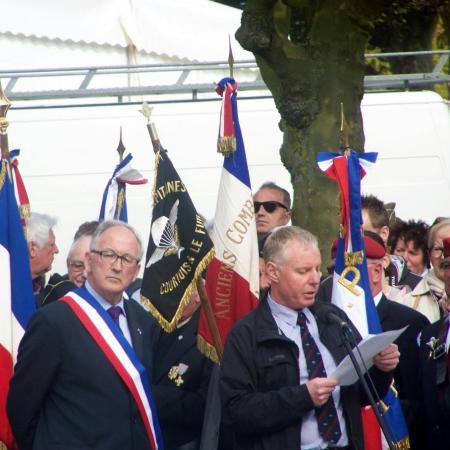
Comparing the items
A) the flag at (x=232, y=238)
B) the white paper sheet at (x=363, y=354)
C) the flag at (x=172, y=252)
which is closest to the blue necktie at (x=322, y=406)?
the white paper sheet at (x=363, y=354)

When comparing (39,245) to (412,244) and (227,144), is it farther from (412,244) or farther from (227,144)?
(412,244)

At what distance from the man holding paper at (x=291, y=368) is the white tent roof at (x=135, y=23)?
249 inches

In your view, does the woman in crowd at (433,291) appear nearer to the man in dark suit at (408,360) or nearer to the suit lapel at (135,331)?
the man in dark suit at (408,360)

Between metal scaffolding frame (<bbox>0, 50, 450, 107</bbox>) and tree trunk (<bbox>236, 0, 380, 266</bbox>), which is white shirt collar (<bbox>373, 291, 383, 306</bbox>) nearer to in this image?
tree trunk (<bbox>236, 0, 380, 266</bbox>)

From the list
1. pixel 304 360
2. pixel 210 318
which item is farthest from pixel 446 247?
pixel 210 318

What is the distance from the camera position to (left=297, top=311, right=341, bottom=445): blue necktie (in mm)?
5742

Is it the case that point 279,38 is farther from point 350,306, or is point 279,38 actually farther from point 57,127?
point 57,127

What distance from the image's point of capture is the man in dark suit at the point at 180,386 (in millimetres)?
6848

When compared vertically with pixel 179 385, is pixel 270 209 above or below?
above

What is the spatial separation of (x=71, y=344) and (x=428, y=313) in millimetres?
2567

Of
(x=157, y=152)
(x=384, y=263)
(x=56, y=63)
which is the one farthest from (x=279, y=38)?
(x=56, y=63)

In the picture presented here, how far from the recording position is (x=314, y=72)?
7.93 m

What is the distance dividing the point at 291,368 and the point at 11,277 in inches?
87.4

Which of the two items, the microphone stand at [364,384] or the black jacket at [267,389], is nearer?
the microphone stand at [364,384]
